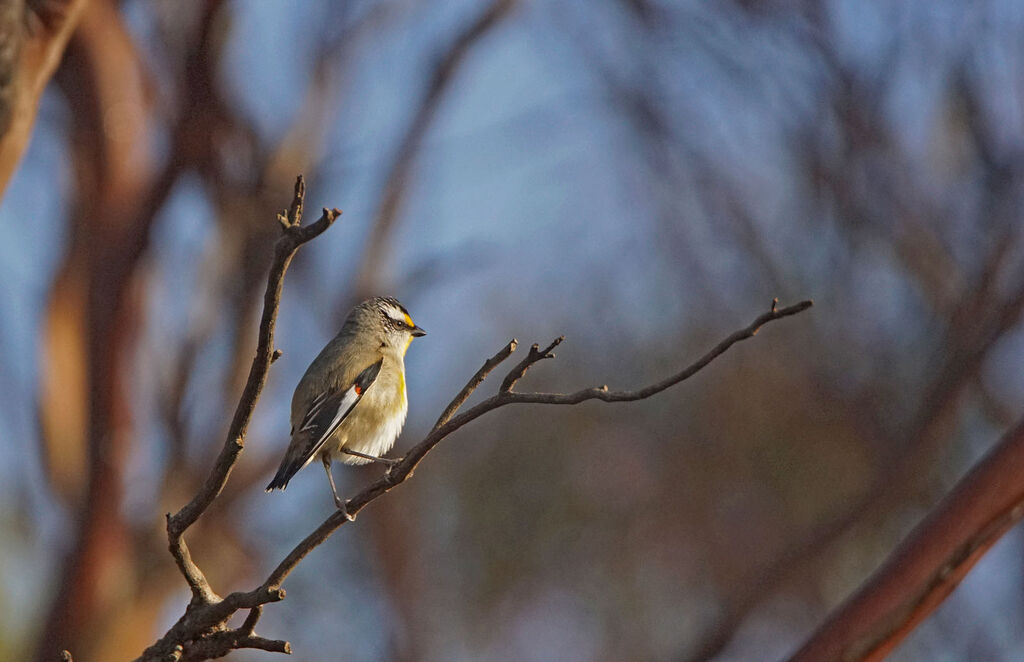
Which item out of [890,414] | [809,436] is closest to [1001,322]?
[890,414]

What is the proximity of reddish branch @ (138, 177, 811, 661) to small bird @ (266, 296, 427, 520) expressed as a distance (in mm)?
1418

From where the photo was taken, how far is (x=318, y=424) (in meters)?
3.77

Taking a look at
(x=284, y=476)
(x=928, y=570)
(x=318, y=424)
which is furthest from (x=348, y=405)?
(x=928, y=570)

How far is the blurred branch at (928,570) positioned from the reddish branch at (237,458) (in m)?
0.61

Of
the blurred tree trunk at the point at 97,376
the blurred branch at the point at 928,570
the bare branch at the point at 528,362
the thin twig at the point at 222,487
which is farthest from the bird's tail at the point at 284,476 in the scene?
the blurred tree trunk at the point at 97,376

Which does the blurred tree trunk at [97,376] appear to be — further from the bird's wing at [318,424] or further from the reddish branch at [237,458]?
the reddish branch at [237,458]

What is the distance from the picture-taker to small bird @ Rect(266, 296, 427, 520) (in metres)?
3.74

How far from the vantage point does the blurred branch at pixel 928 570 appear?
6.93 feet

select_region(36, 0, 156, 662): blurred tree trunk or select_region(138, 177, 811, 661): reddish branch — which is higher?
select_region(36, 0, 156, 662): blurred tree trunk

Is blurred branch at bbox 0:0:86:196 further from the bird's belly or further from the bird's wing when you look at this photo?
the bird's belly

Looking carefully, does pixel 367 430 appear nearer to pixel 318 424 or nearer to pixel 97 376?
pixel 318 424

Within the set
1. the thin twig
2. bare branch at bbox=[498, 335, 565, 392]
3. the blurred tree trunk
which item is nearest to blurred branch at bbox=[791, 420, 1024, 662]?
bare branch at bbox=[498, 335, 565, 392]

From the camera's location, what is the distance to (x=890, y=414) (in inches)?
273

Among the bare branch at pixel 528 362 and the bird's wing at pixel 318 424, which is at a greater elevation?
the bird's wing at pixel 318 424
